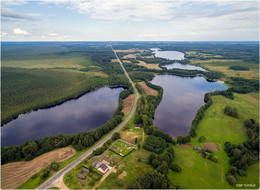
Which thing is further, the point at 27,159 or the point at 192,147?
the point at 192,147

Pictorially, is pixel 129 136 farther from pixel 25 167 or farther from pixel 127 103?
pixel 25 167

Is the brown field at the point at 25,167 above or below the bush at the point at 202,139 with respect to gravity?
below

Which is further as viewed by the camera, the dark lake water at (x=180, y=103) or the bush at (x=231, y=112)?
the bush at (x=231, y=112)

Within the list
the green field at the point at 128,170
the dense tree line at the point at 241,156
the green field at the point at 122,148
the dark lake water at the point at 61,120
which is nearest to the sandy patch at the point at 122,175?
the green field at the point at 128,170

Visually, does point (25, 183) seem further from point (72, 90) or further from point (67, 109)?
point (72, 90)

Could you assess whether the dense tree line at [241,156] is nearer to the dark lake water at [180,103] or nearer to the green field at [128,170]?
the dark lake water at [180,103]

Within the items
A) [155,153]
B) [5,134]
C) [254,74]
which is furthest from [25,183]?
[254,74]

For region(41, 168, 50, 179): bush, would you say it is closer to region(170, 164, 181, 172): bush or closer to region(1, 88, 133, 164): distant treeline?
region(1, 88, 133, 164): distant treeline

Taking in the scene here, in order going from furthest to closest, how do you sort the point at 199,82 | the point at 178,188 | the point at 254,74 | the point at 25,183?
the point at 254,74
the point at 199,82
the point at 25,183
the point at 178,188
